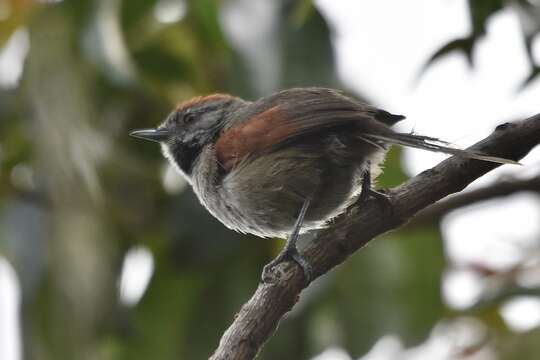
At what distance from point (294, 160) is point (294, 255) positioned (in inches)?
27.9

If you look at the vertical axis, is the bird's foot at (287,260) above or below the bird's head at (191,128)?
above

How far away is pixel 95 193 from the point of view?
18.2 ft

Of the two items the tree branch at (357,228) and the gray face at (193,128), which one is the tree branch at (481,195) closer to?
the tree branch at (357,228)

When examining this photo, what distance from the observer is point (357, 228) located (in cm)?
384

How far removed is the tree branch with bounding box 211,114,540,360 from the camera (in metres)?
3.39

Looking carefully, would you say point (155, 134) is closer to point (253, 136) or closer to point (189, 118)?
point (189, 118)

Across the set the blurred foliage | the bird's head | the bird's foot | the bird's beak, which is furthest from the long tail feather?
the bird's beak

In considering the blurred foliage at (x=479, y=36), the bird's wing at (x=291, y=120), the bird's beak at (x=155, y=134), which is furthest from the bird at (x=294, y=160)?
the bird's beak at (x=155, y=134)

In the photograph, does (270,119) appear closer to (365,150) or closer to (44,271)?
(365,150)

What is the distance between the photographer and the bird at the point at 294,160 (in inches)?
171

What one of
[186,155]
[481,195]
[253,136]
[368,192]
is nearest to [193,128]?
[186,155]

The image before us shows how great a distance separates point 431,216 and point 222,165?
4.50ft

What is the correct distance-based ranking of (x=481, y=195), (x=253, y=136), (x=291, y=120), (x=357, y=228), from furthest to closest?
(x=481, y=195) → (x=253, y=136) → (x=291, y=120) → (x=357, y=228)

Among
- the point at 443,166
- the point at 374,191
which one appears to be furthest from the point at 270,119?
the point at 443,166
